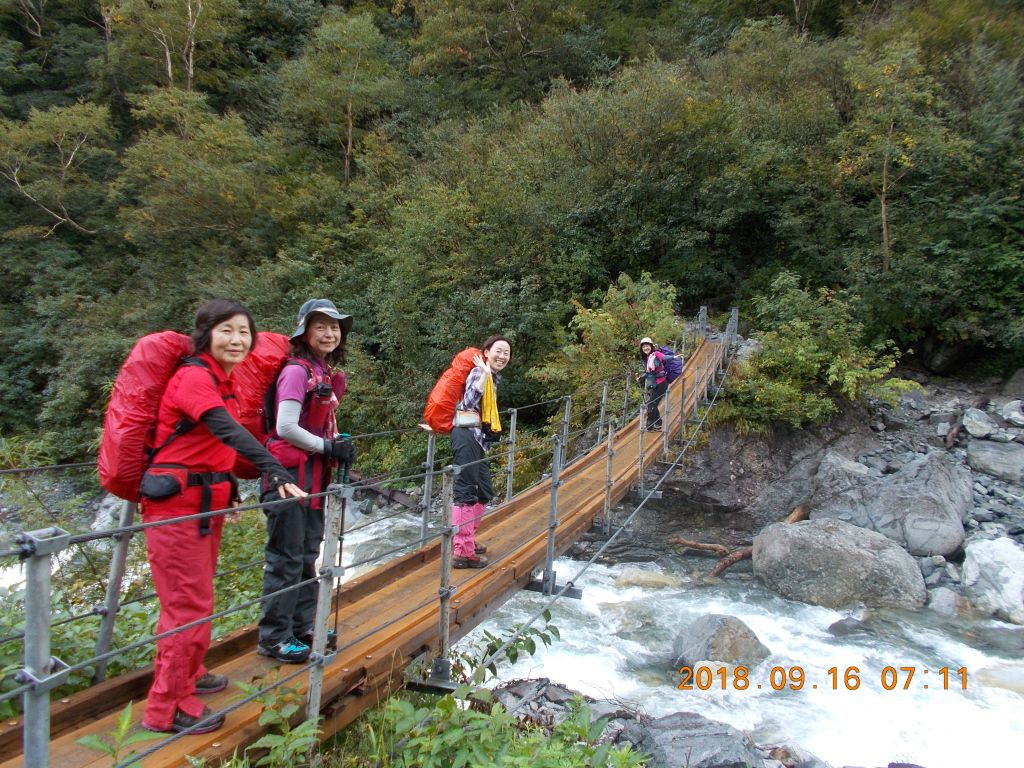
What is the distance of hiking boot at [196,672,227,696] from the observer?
2.00 meters

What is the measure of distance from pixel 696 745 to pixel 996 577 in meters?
→ 4.51

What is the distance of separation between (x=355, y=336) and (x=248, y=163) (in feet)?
20.2

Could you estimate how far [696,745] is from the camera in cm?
393

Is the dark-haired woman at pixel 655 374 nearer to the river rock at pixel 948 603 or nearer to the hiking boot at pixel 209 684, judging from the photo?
the river rock at pixel 948 603

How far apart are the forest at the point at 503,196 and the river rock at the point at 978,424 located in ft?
4.38

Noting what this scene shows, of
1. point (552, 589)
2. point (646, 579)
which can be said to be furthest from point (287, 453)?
point (646, 579)

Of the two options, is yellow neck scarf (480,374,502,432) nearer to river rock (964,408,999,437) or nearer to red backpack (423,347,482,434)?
red backpack (423,347,482,434)

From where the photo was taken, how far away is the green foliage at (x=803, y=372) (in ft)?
28.3

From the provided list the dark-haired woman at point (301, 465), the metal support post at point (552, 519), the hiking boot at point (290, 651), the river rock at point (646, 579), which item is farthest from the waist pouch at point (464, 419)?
the river rock at point (646, 579)

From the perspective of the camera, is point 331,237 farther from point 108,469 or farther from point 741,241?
point 108,469

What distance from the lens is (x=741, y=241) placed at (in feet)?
43.3

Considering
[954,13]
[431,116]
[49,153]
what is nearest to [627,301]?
Answer: [954,13]

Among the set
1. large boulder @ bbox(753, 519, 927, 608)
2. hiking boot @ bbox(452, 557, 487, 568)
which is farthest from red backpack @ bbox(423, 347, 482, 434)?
large boulder @ bbox(753, 519, 927, 608)

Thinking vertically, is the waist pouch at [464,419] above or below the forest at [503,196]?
below
